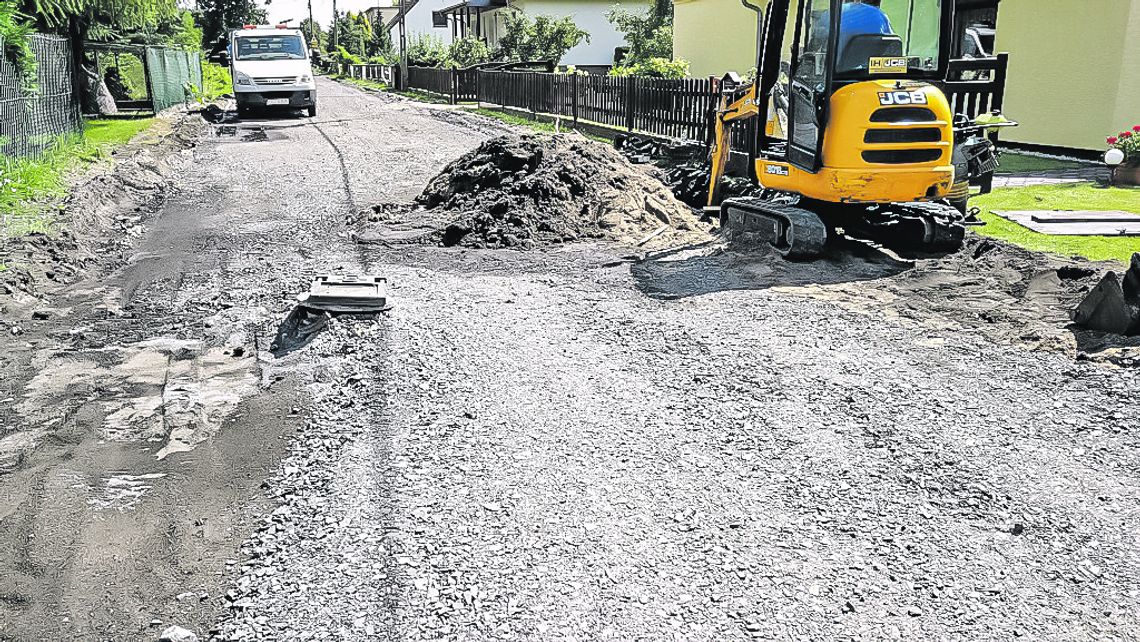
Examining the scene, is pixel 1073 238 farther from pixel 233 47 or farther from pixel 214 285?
pixel 233 47

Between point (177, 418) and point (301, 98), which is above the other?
point (301, 98)

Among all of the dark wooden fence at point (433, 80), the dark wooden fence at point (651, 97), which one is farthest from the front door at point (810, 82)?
the dark wooden fence at point (433, 80)

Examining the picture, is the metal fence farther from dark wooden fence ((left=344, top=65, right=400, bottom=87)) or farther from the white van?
dark wooden fence ((left=344, top=65, right=400, bottom=87))

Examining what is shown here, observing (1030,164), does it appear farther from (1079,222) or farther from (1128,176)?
(1079,222)

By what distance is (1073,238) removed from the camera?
951 cm

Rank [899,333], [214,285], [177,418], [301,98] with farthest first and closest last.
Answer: [301,98], [214,285], [899,333], [177,418]

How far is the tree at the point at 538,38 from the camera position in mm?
41375

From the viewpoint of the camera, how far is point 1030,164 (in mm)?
14781

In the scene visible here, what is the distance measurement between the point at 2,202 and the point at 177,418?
23.9 ft

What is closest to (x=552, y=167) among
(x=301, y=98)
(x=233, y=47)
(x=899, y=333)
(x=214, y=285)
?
(x=214, y=285)

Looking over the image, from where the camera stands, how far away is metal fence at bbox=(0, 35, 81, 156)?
43.9ft

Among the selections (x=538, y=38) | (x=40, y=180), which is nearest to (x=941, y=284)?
(x=40, y=180)

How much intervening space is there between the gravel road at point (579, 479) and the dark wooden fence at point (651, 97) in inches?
148

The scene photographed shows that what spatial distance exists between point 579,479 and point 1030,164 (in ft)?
43.0
